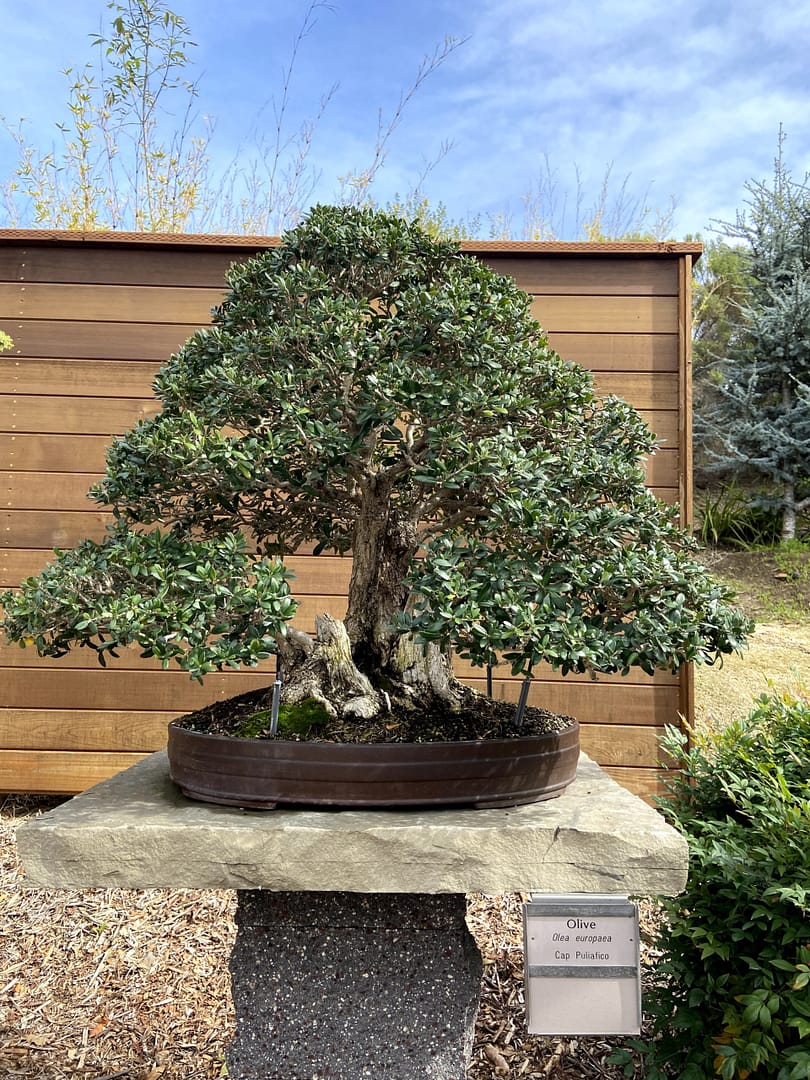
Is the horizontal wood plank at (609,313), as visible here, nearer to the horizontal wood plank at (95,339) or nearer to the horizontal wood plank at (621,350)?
the horizontal wood plank at (621,350)

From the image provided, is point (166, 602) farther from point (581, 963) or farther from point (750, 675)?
point (750, 675)

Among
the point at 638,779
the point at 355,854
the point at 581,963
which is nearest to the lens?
the point at 355,854

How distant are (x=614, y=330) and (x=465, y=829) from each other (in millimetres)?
2385

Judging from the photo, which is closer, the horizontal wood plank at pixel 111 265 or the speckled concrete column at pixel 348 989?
the speckled concrete column at pixel 348 989

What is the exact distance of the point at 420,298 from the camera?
4.66ft

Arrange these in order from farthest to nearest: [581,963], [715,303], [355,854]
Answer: [715,303], [581,963], [355,854]

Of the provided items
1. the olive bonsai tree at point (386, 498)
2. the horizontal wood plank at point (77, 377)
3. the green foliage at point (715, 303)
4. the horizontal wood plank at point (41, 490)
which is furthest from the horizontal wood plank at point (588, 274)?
the green foliage at point (715, 303)

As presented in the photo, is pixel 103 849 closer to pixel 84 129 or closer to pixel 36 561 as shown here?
pixel 36 561

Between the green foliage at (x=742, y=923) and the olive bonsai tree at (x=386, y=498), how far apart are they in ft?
1.41

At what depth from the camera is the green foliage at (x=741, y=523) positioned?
20.7 ft

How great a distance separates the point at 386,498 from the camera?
1570 millimetres

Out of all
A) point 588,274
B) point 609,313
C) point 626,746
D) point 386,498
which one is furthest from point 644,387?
point 386,498

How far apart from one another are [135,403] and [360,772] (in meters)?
2.34

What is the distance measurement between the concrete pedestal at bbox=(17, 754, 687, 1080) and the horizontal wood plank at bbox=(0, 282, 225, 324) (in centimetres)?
213
